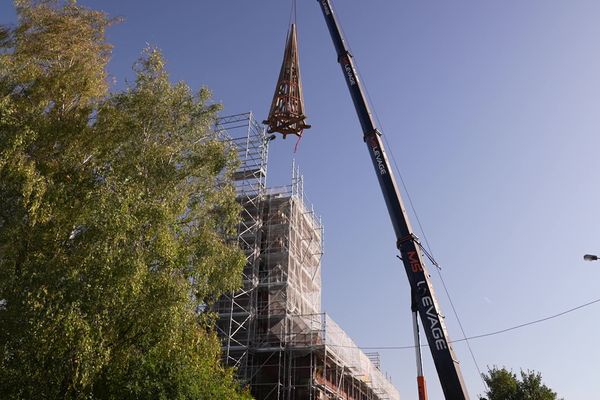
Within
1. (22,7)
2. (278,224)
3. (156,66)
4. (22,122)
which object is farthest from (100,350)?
(278,224)

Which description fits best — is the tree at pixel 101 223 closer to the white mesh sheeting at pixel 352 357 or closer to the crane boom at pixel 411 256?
the crane boom at pixel 411 256

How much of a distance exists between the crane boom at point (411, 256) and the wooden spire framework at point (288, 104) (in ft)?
6.90

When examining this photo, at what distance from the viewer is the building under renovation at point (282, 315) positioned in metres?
32.6

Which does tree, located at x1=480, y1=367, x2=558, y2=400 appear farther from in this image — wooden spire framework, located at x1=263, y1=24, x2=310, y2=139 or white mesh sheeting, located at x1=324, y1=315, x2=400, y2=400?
wooden spire framework, located at x1=263, y1=24, x2=310, y2=139

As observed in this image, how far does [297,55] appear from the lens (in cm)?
2427

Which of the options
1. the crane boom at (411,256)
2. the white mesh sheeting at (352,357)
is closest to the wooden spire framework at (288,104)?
the crane boom at (411,256)

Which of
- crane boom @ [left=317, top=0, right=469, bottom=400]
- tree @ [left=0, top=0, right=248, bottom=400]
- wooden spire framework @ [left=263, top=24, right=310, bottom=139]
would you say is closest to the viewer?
tree @ [left=0, top=0, right=248, bottom=400]

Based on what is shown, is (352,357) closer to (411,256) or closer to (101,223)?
(411,256)

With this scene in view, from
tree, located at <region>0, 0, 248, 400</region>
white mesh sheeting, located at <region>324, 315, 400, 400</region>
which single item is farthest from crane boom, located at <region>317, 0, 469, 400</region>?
white mesh sheeting, located at <region>324, 315, 400, 400</region>

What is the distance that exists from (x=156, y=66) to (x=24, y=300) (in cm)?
1015

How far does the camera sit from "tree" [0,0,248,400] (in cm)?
1421

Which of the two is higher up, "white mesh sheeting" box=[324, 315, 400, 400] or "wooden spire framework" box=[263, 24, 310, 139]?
"wooden spire framework" box=[263, 24, 310, 139]

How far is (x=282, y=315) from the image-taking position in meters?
34.1

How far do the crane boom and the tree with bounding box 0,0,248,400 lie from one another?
5.48m
